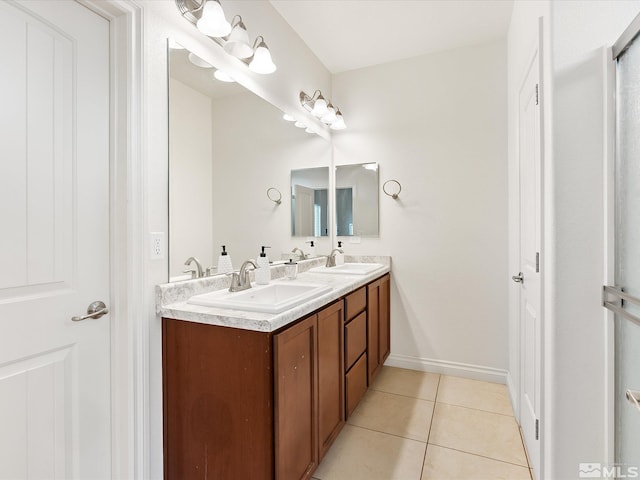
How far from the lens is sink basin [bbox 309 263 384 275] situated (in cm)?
243

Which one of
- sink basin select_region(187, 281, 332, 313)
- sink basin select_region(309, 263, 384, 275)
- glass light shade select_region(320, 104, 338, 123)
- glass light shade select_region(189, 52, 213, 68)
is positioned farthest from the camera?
glass light shade select_region(320, 104, 338, 123)

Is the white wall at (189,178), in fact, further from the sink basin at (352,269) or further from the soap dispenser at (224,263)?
the sink basin at (352,269)

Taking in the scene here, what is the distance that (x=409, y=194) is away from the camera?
2.83 m

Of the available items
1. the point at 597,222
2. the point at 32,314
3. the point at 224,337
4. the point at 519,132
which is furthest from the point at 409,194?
the point at 32,314

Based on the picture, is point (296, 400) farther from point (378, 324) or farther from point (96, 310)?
point (378, 324)

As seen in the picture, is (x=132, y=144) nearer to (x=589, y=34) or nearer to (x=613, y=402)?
(x=589, y=34)

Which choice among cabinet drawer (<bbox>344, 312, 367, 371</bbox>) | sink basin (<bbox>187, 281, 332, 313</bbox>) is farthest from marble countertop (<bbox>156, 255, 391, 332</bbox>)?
cabinet drawer (<bbox>344, 312, 367, 371</bbox>)

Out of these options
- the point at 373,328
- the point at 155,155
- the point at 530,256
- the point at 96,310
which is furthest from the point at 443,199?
the point at 96,310

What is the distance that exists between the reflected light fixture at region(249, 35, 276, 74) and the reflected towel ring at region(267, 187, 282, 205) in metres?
0.76

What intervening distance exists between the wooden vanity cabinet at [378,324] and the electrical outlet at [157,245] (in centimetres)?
143

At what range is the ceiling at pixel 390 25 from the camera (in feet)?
7.23

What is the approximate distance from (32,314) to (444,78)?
3053 mm

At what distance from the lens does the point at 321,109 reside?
2.62m

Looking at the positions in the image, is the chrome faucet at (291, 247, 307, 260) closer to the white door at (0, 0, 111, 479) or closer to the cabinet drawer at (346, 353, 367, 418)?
the cabinet drawer at (346, 353, 367, 418)
